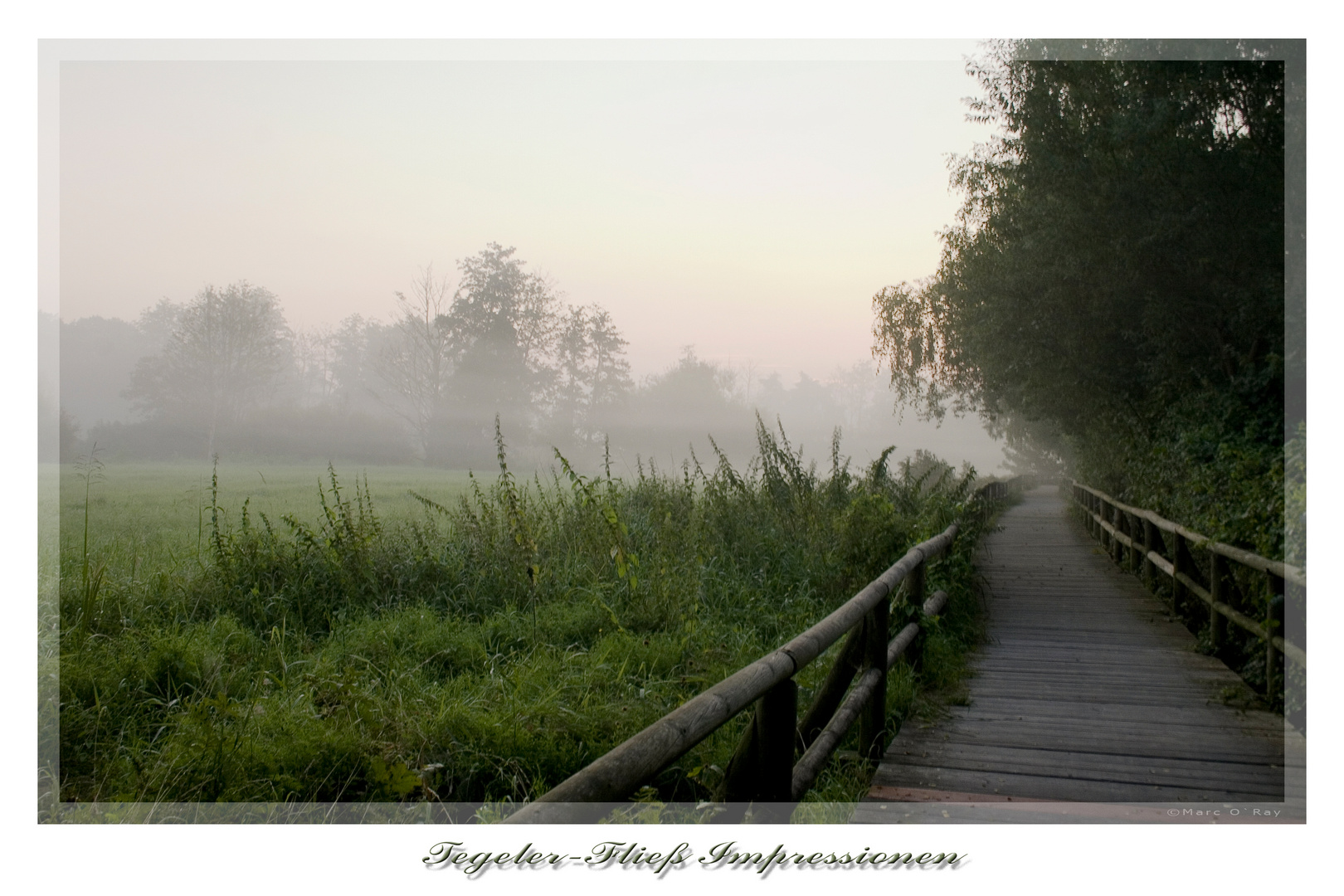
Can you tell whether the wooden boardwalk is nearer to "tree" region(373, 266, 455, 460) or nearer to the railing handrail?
the railing handrail

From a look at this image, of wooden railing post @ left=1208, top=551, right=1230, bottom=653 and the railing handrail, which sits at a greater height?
the railing handrail

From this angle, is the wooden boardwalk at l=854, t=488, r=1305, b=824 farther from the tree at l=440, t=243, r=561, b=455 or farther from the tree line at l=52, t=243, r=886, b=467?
the tree at l=440, t=243, r=561, b=455

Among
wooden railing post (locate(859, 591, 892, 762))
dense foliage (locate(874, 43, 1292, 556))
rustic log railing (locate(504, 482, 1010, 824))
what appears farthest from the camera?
dense foliage (locate(874, 43, 1292, 556))

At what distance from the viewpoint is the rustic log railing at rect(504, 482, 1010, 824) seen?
5.73 ft

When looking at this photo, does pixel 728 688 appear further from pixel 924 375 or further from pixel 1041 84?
pixel 924 375

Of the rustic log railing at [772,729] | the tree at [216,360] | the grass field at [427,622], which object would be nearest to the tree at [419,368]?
the grass field at [427,622]

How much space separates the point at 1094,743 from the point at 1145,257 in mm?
8572

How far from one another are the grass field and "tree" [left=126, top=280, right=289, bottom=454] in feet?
1.78

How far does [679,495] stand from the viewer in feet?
30.4

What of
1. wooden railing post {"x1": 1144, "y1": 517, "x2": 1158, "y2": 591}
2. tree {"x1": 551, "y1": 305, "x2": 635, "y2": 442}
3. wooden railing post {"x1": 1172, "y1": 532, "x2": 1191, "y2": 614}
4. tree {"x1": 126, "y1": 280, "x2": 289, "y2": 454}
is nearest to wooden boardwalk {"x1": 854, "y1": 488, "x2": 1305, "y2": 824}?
wooden railing post {"x1": 1172, "y1": 532, "x2": 1191, "y2": 614}

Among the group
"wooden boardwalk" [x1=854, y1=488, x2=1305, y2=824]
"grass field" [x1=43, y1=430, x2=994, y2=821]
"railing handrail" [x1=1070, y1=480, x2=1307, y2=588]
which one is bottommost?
"wooden boardwalk" [x1=854, y1=488, x2=1305, y2=824]

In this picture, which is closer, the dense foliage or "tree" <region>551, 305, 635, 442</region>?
the dense foliage

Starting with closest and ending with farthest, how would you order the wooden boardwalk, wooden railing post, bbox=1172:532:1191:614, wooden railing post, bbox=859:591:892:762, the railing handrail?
the wooden boardwalk < wooden railing post, bbox=859:591:892:762 < the railing handrail < wooden railing post, bbox=1172:532:1191:614

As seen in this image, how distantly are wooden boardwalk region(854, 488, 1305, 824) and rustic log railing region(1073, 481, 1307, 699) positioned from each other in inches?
13.1
